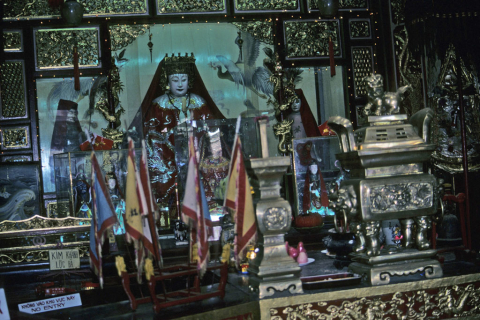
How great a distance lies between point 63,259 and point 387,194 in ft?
7.22

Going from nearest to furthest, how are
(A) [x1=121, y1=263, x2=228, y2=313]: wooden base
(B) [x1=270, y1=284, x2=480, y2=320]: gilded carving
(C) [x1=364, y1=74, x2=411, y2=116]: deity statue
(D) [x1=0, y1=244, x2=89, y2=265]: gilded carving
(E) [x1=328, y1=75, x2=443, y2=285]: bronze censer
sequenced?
(A) [x1=121, y1=263, x2=228, y2=313]: wooden base → (B) [x1=270, y1=284, x2=480, y2=320]: gilded carving → (E) [x1=328, y1=75, x2=443, y2=285]: bronze censer → (C) [x1=364, y1=74, x2=411, y2=116]: deity statue → (D) [x1=0, y1=244, x2=89, y2=265]: gilded carving

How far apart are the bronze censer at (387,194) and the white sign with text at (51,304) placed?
1569 millimetres

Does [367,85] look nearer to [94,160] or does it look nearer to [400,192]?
[400,192]

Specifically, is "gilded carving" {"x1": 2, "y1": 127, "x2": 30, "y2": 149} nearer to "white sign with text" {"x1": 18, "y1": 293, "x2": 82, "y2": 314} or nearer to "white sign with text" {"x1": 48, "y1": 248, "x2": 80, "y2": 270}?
"white sign with text" {"x1": 48, "y1": 248, "x2": 80, "y2": 270}

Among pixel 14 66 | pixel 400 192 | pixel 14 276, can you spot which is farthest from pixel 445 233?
pixel 14 66

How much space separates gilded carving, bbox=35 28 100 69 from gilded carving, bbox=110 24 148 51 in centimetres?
22

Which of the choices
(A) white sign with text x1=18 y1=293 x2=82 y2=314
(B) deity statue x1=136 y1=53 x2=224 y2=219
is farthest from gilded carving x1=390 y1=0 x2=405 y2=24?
(A) white sign with text x1=18 y1=293 x2=82 y2=314

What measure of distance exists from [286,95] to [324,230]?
7.07ft

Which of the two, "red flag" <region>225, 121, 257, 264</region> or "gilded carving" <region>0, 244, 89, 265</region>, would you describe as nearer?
"red flag" <region>225, 121, 257, 264</region>

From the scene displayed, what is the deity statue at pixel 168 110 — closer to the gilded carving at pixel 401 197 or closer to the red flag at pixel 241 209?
the red flag at pixel 241 209

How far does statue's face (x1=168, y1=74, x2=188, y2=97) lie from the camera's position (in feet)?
22.9

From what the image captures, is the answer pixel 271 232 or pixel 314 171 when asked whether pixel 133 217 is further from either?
pixel 314 171

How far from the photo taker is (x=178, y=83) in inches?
276

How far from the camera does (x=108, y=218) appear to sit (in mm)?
2646
